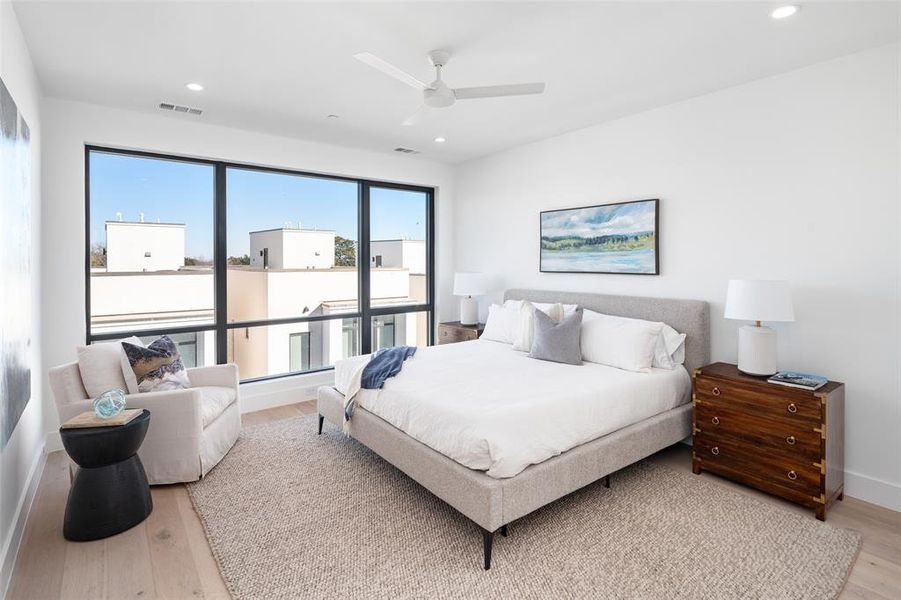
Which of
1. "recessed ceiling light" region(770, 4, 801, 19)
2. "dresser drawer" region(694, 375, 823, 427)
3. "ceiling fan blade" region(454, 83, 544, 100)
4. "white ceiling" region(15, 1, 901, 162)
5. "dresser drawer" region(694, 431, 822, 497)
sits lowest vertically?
"dresser drawer" region(694, 431, 822, 497)

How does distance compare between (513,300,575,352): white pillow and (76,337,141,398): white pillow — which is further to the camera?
(513,300,575,352): white pillow

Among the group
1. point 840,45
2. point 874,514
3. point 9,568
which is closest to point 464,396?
point 9,568

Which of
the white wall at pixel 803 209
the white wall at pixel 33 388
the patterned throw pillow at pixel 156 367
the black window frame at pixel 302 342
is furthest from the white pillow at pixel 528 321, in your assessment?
the white wall at pixel 33 388

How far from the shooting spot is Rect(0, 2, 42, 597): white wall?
7.18 ft

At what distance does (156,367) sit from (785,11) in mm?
4266

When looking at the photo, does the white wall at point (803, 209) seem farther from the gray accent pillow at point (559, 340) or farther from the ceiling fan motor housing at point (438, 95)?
the ceiling fan motor housing at point (438, 95)

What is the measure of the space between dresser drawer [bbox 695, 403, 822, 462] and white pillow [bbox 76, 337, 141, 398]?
3.86 m

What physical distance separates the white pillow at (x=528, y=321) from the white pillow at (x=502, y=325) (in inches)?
7.6

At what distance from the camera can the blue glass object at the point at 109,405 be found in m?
2.54

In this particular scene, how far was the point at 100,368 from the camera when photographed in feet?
9.90

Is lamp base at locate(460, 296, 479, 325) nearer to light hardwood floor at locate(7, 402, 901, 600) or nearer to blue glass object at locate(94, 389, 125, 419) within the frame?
light hardwood floor at locate(7, 402, 901, 600)

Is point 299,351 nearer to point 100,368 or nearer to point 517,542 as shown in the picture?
point 100,368

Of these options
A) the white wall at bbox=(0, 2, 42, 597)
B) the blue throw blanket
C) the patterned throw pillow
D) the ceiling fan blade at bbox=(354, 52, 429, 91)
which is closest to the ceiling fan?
the ceiling fan blade at bbox=(354, 52, 429, 91)

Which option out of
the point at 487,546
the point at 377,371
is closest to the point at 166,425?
the point at 377,371
